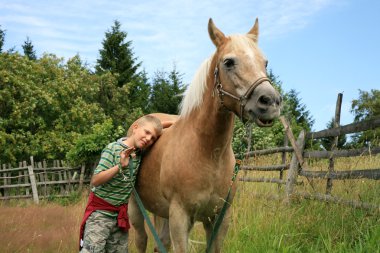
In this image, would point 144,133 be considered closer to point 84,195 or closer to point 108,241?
point 108,241

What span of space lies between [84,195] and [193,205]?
1272 cm

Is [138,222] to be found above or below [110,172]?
below

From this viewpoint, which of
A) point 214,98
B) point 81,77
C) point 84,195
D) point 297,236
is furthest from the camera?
point 81,77

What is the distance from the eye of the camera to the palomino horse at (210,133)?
2.43 metres

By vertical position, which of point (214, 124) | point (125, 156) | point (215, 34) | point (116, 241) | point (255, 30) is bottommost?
point (116, 241)

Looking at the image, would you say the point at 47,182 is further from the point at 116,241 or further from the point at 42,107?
the point at 116,241

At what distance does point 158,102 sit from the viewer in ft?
84.5

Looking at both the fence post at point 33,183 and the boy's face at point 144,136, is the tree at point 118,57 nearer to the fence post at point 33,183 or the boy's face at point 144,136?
the fence post at point 33,183

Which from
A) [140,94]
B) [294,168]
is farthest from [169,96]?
[294,168]

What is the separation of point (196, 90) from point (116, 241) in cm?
159

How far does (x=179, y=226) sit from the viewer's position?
2.74m

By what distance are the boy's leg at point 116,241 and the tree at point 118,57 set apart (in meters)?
26.9

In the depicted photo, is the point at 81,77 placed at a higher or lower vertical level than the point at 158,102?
higher

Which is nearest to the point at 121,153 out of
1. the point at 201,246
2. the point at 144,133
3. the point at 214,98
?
the point at 144,133
